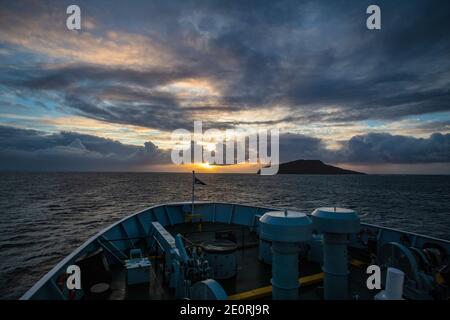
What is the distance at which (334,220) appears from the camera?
20.8 ft

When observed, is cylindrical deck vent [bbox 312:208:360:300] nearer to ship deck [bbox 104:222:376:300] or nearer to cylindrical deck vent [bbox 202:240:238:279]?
ship deck [bbox 104:222:376:300]

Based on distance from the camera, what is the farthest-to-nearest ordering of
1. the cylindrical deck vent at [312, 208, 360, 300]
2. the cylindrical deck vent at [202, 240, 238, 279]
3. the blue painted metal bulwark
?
the cylindrical deck vent at [202, 240, 238, 279], the cylindrical deck vent at [312, 208, 360, 300], the blue painted metal bulwark

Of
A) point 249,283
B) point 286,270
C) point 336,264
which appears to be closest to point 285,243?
point 286,270

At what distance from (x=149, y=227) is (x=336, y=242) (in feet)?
34.8

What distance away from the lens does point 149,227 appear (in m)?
14.7

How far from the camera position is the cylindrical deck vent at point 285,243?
5648mm

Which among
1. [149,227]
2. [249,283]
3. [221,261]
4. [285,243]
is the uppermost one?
[285,243]

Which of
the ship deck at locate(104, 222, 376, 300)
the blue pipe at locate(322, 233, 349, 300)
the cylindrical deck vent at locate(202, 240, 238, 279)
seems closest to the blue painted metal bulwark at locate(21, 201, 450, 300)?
the ship deck at locate(104, 222, 376, 300)

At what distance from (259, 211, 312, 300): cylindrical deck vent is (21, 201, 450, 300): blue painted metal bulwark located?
16.1 feet

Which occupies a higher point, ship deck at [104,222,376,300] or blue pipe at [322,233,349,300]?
blue pipe at [322,233,349,300]

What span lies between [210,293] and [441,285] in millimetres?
6190

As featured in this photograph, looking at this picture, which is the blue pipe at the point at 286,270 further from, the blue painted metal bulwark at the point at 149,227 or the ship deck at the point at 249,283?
the blue painted metal bulwark at the point at 149,227

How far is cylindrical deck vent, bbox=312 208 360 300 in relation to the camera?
6.34 metres

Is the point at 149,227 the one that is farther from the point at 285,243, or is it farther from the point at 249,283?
the point at 285,243
